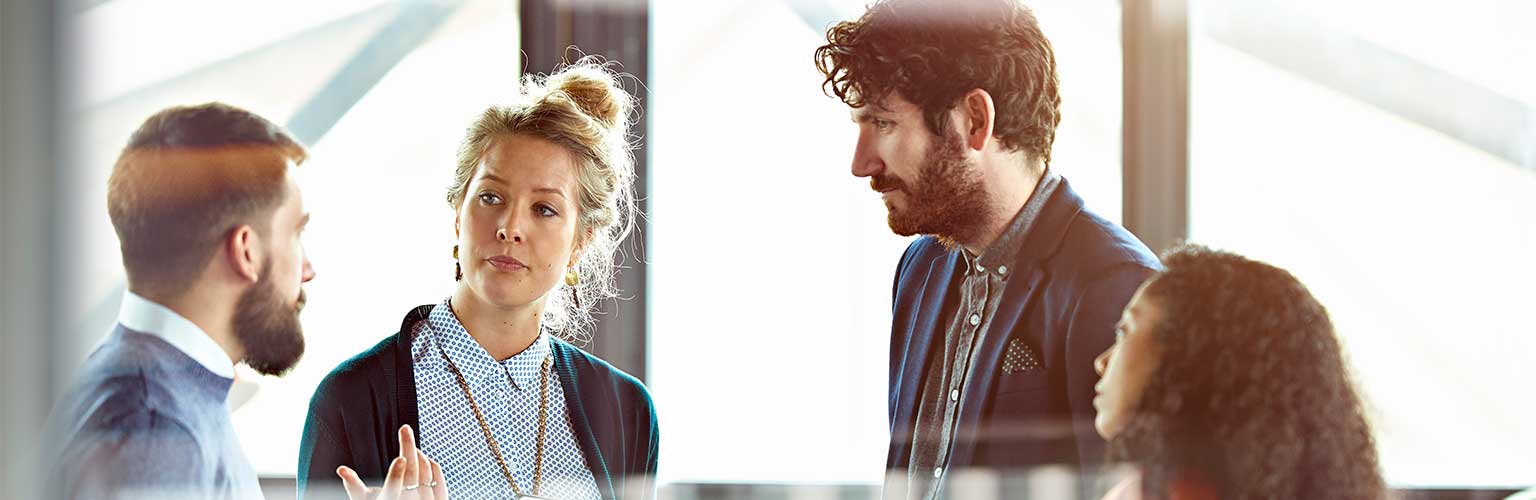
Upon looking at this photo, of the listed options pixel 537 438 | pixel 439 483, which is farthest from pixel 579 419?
pixel 439 483

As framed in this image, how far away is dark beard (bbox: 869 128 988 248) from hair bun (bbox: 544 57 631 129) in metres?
0.36

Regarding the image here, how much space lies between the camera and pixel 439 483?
1.38 meters

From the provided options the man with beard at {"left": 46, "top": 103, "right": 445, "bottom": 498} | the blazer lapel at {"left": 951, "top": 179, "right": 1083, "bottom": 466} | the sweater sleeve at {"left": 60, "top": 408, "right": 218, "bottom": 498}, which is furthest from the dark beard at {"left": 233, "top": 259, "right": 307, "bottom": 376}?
the blazer lapel at {"left": 951, "top": 179, "right": 1083, "bottom": 466}

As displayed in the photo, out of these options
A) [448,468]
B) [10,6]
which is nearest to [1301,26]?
[448,468]

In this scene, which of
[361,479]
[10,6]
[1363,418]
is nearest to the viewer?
[1363,418]

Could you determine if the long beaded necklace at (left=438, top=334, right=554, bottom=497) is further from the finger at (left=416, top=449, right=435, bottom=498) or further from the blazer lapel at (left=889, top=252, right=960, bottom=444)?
the blazer lapel at (left=889, top=252, right=960, bottom=444)

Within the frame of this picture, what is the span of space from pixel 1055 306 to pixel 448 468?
0.73 meters

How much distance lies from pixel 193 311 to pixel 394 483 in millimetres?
322

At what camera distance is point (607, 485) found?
1.42 m

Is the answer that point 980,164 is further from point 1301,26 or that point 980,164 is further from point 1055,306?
point 1301,26

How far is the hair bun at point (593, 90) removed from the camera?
1400 mm

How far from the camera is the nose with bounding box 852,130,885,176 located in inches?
53.5

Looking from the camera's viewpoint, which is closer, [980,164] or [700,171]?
[980,164]

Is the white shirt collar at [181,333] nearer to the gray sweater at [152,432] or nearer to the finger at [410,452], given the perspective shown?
the gray sweater at [152,432]
